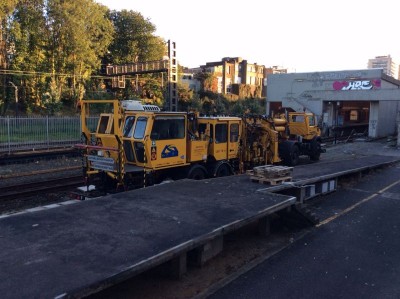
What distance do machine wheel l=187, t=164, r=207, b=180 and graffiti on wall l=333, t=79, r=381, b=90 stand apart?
28.0 meters

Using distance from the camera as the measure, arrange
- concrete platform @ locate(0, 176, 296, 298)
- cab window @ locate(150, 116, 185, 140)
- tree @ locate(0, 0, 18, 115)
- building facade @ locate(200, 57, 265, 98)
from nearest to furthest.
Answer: concrete platform @ locate(0, 176, 296, 298), cab window @ locate(150, 116, 185, 140), tree @ locate(0, 0, 18, 115), building facade @ locate(200, 57, 265, 98)

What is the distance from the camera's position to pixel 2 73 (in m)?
36.7

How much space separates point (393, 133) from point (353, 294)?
37477mm

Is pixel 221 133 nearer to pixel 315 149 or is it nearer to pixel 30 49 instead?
pixel 315 149

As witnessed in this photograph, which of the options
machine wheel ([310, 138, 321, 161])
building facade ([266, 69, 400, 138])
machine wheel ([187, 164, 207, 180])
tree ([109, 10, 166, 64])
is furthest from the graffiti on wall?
machine wheel ([187, 164, 207, 180])

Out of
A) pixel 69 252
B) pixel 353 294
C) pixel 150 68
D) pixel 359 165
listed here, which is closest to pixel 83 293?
pixel 69 252

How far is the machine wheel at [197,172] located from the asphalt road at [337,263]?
350 centimetres

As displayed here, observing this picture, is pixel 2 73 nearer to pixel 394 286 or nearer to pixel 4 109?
pixel 4 109

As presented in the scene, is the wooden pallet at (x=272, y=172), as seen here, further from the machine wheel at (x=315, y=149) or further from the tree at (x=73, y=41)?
Result: the tree at (x=73, y=41)

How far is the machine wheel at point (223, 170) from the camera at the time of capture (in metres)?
12.3

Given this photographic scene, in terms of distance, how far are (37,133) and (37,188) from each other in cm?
1134

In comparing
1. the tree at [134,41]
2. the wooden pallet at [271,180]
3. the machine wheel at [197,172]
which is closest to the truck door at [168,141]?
the machine wheel at [197,172]

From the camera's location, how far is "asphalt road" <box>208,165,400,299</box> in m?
5.90

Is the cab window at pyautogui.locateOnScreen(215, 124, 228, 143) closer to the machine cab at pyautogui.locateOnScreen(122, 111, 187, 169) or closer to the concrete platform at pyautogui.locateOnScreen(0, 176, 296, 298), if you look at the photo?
the machine cab at pyautogui.locateOnScreen(122, 111, 187, 169)
